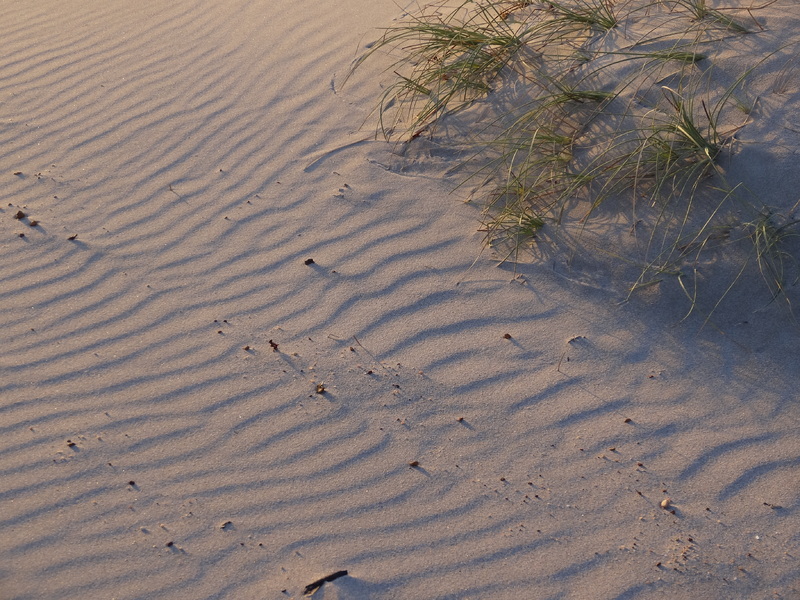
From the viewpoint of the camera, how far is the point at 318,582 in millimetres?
2438

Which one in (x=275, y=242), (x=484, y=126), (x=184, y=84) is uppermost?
(x=184, y=84)

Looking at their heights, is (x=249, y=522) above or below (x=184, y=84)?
below

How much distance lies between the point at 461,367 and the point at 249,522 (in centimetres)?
102

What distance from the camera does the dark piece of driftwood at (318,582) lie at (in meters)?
2.42

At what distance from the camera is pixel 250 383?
3.07m

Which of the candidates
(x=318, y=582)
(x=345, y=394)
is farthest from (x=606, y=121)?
(x=318, y=582)

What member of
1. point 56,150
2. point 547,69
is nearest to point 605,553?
point 547,69

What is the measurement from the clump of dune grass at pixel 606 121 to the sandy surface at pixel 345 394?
0.17m

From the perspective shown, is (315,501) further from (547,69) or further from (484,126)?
(547,69)

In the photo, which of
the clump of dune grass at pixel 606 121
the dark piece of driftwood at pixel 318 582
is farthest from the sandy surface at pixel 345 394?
the clump of dune grass at pixel 606 121

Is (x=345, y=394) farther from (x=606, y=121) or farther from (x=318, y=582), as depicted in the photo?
(x=606, y=121)

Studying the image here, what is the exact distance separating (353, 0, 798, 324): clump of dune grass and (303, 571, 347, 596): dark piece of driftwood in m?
1.62

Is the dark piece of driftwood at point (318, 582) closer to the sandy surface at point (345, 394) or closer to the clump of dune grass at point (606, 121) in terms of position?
the sandy surface at point (345, 394)

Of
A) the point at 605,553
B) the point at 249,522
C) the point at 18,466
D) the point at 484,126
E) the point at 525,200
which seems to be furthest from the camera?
the point at 484,126
